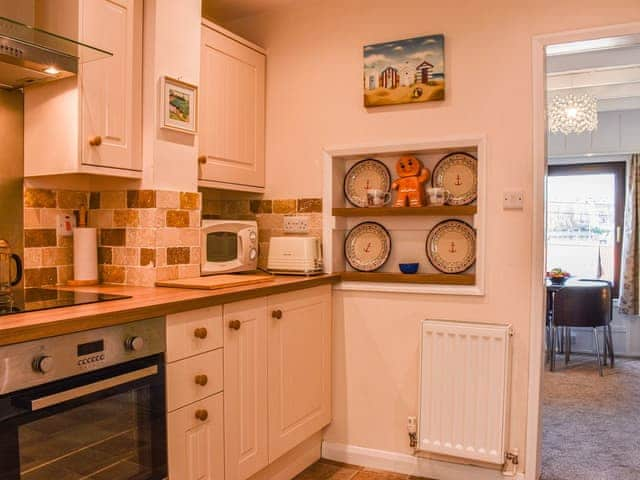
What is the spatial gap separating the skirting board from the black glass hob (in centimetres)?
153

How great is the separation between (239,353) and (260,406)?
11.0 inches

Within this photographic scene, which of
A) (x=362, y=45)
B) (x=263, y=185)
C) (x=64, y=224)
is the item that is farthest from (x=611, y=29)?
(x=64, y=224)

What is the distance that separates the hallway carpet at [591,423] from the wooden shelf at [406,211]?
134 cm

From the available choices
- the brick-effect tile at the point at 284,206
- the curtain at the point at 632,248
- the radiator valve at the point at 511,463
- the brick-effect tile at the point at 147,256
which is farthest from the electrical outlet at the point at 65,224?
the curtain at the point at 632,248

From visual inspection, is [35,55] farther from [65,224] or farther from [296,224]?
[296,224]

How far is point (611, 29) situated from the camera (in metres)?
2.31

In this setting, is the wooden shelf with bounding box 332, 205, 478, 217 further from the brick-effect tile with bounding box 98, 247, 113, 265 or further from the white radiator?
the brick-effect tile with bounding box 98, 247, 113, 265

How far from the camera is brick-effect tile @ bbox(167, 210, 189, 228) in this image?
7.59 feet

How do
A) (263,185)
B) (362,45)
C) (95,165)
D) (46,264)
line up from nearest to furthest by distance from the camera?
(95,165)
(46,264)
(362,45)
(263,185)

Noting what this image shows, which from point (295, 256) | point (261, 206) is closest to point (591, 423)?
point (295, 256)

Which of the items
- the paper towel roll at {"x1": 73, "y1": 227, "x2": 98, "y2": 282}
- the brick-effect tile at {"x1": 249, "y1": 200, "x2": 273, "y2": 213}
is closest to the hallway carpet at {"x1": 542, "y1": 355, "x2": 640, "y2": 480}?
the brick-effect tile at {"x1": 249, "y1": 200, "x2": 273, "y2": 213}

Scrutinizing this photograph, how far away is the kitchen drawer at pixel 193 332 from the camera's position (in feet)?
5.89

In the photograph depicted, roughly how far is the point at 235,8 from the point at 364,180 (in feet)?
3.85

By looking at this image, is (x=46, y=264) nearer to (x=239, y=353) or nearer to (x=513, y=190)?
(x=239, y=353)
